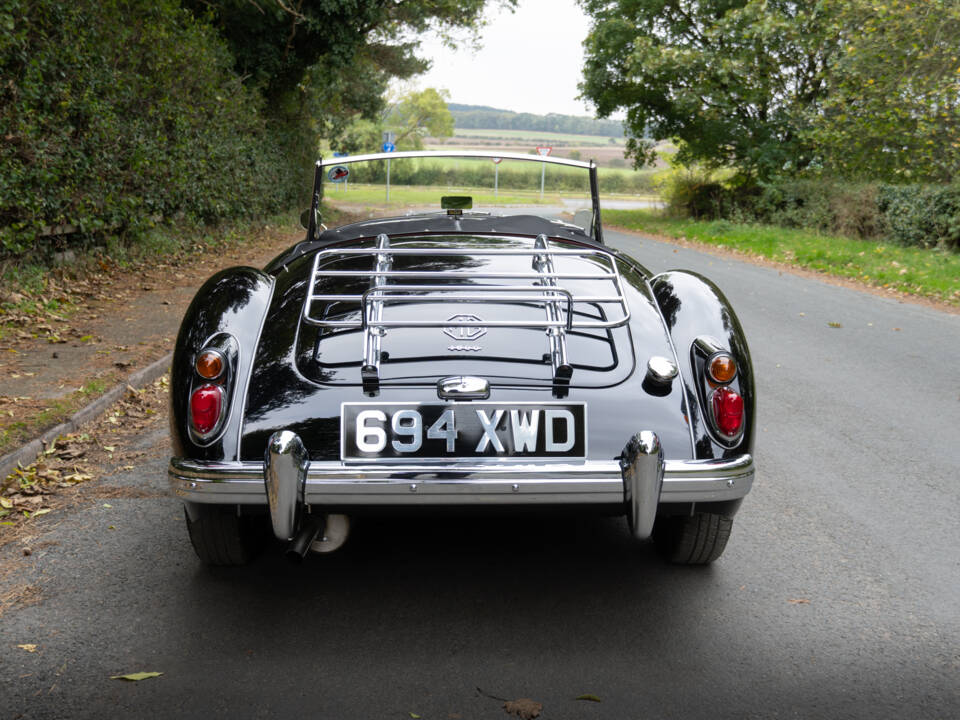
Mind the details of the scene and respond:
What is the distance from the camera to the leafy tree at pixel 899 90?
15461 mm

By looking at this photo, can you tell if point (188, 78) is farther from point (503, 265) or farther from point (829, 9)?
point (829, 9)

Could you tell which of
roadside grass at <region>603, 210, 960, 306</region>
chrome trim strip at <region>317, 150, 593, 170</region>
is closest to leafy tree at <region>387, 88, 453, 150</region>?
roadside grass at <region>603, 210, 960, 306</region>

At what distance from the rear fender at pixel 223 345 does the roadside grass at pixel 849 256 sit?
9582 mm

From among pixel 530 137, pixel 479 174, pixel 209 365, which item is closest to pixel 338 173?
pixel 479 174

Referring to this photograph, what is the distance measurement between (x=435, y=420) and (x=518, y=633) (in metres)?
0.73

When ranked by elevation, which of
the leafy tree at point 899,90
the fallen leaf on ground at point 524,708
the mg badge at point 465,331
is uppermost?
the leafy tree at point 899,90

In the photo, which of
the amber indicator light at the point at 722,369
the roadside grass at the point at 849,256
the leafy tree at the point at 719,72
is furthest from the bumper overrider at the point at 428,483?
the leafy tree at the point at 719,72

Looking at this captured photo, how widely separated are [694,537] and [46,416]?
138 inches

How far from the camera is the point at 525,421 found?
8.94ft

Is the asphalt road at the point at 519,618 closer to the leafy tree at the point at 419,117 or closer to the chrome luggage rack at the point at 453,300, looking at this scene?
the chrome luggage rack at the point at 453,300

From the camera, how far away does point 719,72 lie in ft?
74.5

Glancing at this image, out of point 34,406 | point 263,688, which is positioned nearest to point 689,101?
point 34,406

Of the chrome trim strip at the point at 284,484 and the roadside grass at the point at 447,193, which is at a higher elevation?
the roadside grass at the point at 447,193

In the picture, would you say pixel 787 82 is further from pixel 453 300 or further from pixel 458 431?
pixel 458 431
